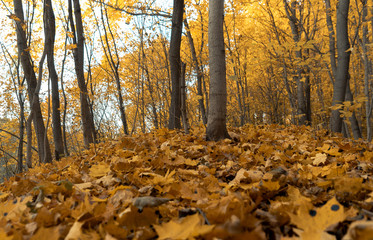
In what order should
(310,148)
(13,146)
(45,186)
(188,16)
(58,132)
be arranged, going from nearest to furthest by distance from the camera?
1. (45,186)
2. (310,148)
3. (58,132)
4. (188,16)
5. (13,146)

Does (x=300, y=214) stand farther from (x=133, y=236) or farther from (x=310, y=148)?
(x=310, y=148)

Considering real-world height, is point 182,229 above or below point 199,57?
below

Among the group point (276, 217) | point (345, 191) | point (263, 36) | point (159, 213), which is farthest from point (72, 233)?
point (263, 36)

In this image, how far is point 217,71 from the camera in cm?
297

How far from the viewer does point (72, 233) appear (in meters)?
0.78

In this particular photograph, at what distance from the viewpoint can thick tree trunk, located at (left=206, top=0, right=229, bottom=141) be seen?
116 inches

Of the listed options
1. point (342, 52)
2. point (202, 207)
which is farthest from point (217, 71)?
point (342, 52)

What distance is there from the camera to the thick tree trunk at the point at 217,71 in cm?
295

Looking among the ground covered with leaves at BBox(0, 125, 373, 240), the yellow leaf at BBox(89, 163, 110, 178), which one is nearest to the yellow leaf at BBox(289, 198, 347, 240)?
the ground covered with leaves at BBox(0, 125, 373, 240)

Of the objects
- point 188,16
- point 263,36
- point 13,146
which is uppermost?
point 188,16

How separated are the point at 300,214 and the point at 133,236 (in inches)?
22.4

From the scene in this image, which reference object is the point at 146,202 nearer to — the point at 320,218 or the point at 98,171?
the point at 320,218

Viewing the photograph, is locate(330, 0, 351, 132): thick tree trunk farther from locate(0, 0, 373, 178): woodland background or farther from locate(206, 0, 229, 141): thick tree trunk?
locate(206, 0, 229, 141): thick tree trunk

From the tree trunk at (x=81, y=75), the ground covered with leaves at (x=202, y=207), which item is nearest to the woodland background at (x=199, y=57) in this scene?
the tree trunk at (x=81, y=75)
